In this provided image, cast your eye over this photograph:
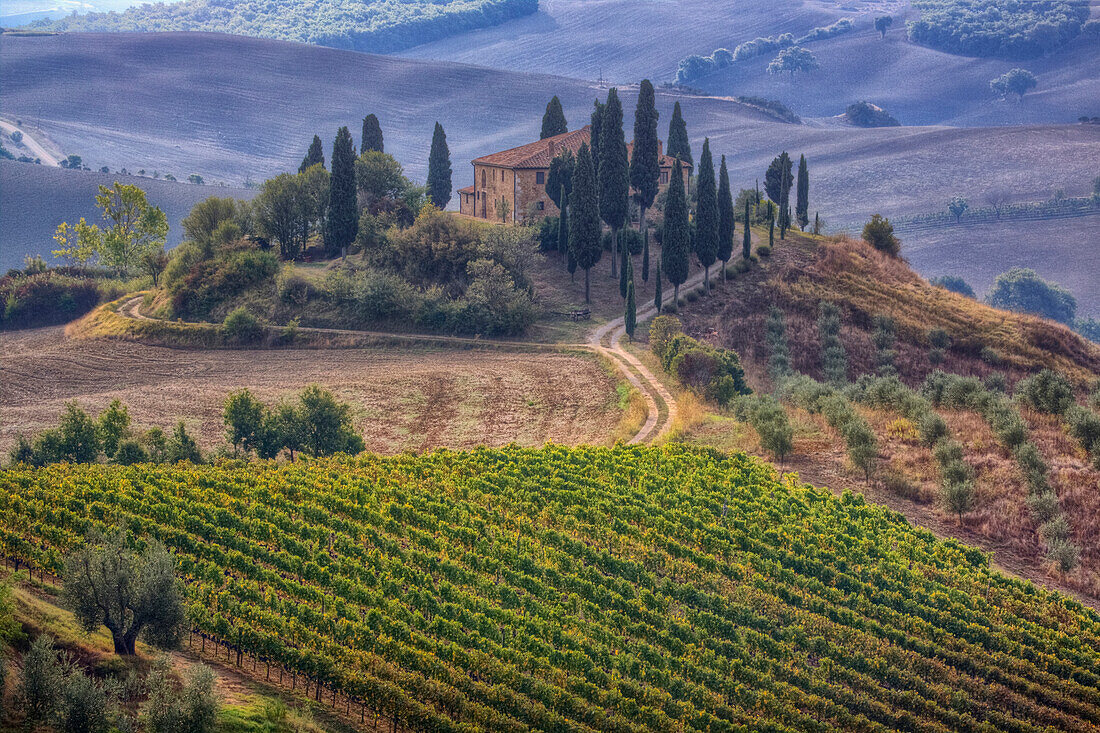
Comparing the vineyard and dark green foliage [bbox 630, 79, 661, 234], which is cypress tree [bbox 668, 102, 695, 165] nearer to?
dark green foliage [bbox 630, 79, 661, 234]

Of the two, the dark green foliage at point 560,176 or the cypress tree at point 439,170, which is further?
the cypress tree at point 439,170

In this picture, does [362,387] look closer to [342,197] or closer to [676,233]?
[342,197]

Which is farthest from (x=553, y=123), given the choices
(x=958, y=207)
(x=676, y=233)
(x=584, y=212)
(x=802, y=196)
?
(x=958, y=207)

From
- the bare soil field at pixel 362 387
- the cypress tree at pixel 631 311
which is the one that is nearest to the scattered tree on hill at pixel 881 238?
the cypress tree at pixel 631 311

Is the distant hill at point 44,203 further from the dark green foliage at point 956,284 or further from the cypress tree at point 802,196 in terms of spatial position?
the dark green foliage at point 956,284

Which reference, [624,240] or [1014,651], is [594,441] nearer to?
[1014,651]

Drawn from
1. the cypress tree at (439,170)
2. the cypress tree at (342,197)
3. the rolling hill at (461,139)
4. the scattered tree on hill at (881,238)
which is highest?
the rolling hill at (461,139)

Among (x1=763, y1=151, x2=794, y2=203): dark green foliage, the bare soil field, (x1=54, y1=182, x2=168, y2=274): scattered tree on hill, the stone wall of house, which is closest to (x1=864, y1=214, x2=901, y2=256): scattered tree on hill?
(x1=763, y1=151, x2=794, y2=203): dark green foliage
